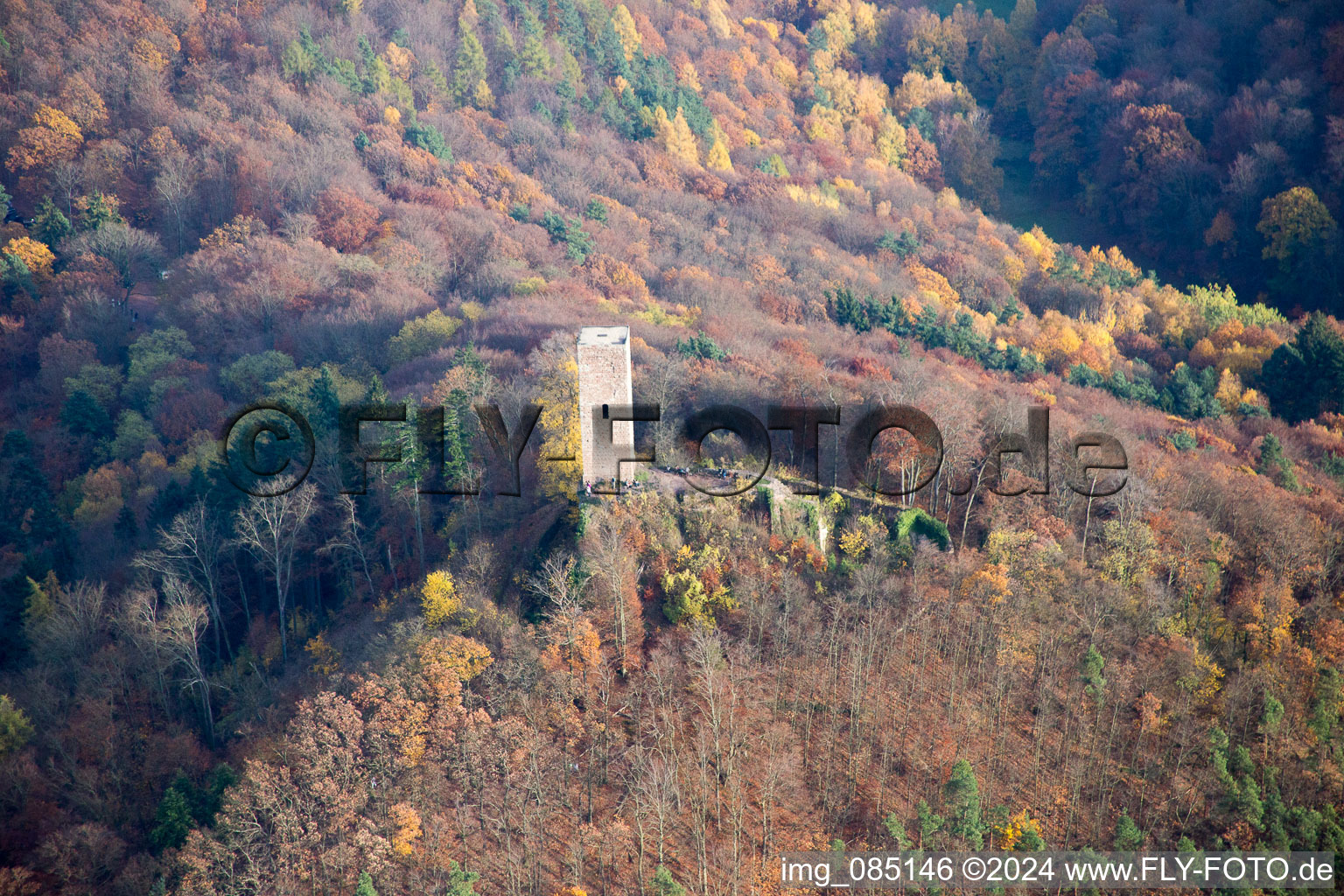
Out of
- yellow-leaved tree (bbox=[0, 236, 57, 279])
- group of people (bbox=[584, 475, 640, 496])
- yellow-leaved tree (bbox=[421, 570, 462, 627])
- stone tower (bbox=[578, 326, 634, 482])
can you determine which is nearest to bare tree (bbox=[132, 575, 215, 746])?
yellow-leaved tree (bbox=[421, 570, 462, 627])

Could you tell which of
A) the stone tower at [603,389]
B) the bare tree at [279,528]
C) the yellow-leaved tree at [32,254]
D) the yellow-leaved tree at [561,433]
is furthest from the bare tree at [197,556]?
the yellow-leaved tree at [32,254]

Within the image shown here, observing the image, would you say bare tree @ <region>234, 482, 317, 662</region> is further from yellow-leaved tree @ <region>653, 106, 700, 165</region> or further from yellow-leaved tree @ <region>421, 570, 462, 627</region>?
yellow-leaved tree @ <region>653, 106, 700, 165</region>

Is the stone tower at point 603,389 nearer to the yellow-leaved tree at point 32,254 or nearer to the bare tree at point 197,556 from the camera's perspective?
the bare tree at point 197,556

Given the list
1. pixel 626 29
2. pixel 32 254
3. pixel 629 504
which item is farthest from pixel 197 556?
pixel 626 29

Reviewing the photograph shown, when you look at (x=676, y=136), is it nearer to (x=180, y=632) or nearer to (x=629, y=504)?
(x=629, y=504)

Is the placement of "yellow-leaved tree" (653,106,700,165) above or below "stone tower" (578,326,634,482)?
above

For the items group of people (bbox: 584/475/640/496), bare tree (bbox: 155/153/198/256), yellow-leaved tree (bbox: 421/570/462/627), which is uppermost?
bare tree (bbox: 155/153/198/256)
